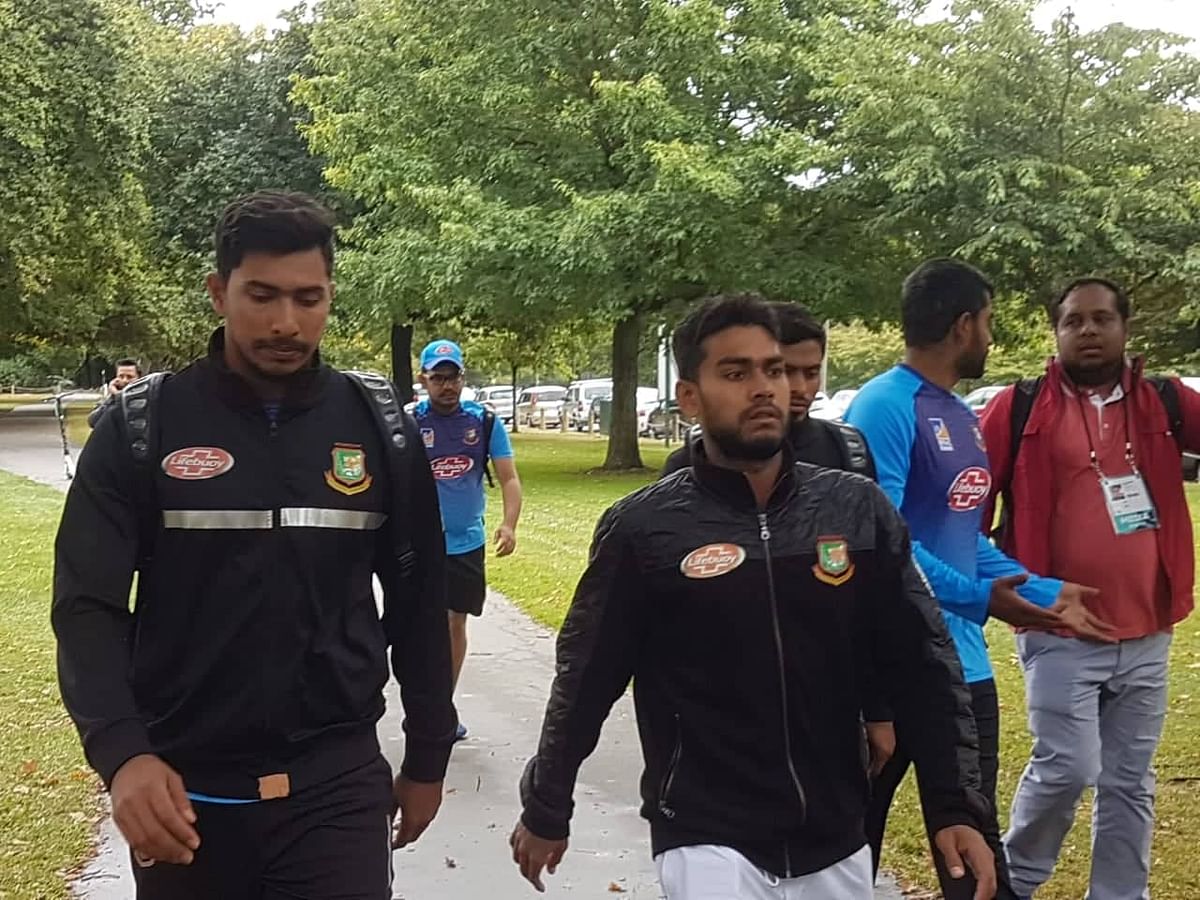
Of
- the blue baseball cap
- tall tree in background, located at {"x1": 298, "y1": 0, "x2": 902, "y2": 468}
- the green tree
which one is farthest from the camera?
tall tree in background, located at {"x1": 298, "y1": 0, "x2": 902, "y2": 468}

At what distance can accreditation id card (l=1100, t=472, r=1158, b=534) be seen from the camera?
15.0ft

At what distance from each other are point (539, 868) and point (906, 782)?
408 cm

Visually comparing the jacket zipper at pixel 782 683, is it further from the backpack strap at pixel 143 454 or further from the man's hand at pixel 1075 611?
the man's hand at pixel 1075 611

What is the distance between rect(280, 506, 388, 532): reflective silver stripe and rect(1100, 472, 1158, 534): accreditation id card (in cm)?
259

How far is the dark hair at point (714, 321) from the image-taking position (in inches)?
125

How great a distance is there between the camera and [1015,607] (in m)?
4.14

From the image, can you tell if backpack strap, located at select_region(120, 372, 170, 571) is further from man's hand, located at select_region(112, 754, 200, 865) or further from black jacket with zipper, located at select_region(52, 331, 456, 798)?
man's hand, located at select_region(112, 754, 200, 865)

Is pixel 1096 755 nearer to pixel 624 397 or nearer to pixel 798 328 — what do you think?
pixel 798 328

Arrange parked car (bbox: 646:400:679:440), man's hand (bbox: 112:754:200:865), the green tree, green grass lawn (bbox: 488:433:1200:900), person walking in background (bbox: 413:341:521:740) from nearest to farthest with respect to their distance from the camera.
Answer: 1. man's hand (bbox: 112:754:200:865)
2. green grass lawn (bbox: 488:433:1200:900)
3. person walking in background (bbox: 413:341:521:740)
4. the green tree
5. parked car (bbox: 646:400:679:440)

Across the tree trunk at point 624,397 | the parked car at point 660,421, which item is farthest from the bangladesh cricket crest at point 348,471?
the parked car at point 660,421

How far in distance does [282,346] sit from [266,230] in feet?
0.85

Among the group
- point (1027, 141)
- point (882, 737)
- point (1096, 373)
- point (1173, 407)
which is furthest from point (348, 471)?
point (1027, 141)

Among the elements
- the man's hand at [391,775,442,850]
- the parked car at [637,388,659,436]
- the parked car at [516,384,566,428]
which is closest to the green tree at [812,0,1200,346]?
the man's hand at [391,775,442,850]

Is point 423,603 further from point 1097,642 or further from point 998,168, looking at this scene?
point 998,168
